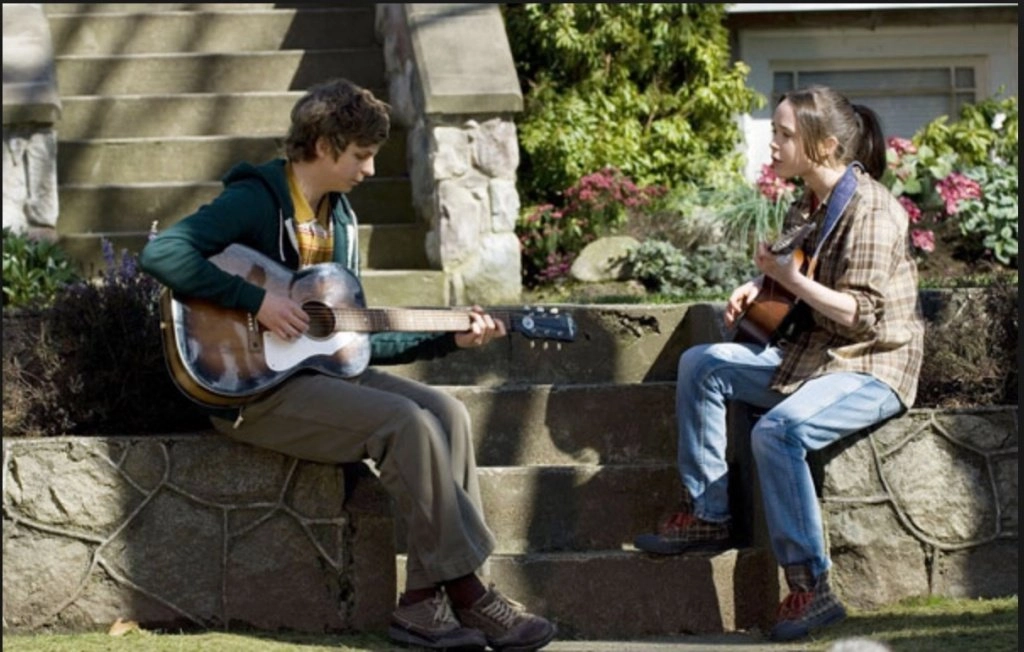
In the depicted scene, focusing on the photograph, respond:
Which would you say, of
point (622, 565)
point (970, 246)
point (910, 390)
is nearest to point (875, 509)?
point (910, 390)

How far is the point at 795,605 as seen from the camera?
543 centimetres

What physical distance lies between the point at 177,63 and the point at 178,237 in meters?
4.70

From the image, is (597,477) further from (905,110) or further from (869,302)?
(905,110)

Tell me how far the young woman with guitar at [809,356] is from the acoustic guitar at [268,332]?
89cm

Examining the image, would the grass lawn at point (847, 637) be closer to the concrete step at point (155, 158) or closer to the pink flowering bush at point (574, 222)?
the concrete step at point (155, 158)

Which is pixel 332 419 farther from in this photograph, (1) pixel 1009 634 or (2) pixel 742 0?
(2) pixel 742 0

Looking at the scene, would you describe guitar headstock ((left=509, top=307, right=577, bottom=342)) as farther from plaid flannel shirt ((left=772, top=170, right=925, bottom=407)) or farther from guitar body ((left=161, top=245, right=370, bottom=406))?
plaid flannel shirt ((left=772, top=170, right=925, bottom=407))

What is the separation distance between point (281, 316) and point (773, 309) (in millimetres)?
1561

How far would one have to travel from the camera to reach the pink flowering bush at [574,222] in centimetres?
968

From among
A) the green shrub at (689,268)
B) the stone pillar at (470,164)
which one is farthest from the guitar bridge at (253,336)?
the green shrub at (689,268)

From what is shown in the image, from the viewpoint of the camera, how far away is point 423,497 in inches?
209

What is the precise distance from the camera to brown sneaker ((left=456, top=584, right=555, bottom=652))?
17.3 feet

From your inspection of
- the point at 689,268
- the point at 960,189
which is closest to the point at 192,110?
the point at 689,268

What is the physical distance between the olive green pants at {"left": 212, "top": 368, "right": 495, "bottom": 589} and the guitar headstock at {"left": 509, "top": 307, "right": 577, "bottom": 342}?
1.17 feet
